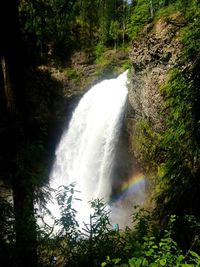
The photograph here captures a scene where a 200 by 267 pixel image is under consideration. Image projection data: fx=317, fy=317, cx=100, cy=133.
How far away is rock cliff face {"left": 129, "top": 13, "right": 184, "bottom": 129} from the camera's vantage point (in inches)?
394

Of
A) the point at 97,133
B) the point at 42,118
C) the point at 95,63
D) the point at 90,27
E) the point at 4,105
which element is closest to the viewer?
the point at 4,105

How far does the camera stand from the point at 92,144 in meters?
16.3

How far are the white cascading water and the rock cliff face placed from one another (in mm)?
3354

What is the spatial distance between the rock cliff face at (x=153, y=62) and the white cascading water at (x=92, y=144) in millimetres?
3354

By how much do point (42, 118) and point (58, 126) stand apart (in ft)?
3.97

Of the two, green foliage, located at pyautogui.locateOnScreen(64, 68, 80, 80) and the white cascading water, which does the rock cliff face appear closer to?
the white cascading water

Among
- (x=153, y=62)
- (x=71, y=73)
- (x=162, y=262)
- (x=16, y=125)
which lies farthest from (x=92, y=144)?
(x=162, y=262)

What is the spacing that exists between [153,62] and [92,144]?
6.55 m

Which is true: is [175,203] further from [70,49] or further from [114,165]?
[70,49]

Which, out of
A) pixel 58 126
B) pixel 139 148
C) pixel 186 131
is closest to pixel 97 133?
pixel 139 148

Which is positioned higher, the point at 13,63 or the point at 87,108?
the point at 87,108

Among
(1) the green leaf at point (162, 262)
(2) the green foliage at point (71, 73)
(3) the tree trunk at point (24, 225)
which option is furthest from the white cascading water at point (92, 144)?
(1) the green leaf at point (162, 262)

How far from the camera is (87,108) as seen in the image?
61.2 feet

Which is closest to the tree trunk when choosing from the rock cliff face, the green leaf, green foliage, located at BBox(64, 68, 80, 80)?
the green leaf
